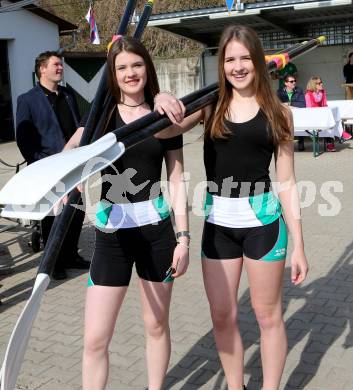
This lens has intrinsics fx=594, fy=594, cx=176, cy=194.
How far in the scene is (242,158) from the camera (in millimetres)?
2787

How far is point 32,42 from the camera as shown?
63.9 feet

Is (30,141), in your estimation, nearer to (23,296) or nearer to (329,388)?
(23,296)

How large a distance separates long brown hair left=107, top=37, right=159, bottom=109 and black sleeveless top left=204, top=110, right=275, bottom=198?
1.19ft

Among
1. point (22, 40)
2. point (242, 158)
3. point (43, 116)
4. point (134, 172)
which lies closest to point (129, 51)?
point (134, 172)

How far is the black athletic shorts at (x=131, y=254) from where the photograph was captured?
2.75 meters

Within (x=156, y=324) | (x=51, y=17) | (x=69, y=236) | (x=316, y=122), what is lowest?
(x=69, y=236)

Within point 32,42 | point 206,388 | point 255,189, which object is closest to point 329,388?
point 206,388

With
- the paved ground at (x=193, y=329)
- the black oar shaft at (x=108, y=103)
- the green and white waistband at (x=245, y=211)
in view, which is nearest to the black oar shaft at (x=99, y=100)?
the black oar shaft at (x=108, y=103)

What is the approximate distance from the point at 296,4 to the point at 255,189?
1193 centimetres

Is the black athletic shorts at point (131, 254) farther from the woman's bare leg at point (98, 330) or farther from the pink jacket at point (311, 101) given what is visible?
the pink jacket at point (311, 101)

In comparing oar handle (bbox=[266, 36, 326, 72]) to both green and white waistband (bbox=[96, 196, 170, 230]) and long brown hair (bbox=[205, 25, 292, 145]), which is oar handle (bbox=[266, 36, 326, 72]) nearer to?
long brown hair (bbox=[205, 25, 292, 145])

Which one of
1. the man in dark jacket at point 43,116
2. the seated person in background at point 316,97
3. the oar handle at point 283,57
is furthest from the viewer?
the seated person in background at point 316,97

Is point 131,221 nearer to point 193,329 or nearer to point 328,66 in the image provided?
point 193,329

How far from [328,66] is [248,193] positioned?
49.3ft
